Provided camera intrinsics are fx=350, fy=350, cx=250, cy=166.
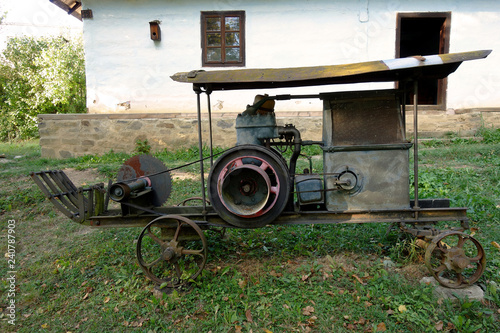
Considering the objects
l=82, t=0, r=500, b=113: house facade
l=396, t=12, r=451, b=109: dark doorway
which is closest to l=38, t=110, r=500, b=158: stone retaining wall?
l=82, t=0, r=500, b=113: house facade

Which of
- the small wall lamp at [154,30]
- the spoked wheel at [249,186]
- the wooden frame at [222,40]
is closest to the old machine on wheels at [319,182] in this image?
the spoked wheel at [249,186]

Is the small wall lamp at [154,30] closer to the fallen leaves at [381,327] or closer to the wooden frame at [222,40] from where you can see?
the wooden frame at [222,40]

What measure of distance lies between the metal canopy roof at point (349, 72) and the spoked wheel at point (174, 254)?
60.0 inches

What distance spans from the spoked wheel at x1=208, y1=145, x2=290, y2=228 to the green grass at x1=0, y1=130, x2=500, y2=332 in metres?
0.65

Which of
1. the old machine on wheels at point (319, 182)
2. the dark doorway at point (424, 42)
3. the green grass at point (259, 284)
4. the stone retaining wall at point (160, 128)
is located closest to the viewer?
the green grass at point (259, 284)

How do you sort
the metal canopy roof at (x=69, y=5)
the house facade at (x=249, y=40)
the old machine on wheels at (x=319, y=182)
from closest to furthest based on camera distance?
the old machine on wheels at (x=319, y=182) → the house facade at (x=249, y=40) → the metal canopy roof at (x=69, y=5)

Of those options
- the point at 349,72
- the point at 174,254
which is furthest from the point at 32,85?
the point at 349,72

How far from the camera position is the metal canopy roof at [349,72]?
3.25 meters

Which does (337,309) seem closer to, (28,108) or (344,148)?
(344,148)

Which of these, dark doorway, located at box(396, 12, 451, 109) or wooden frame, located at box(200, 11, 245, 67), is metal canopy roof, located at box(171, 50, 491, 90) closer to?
wooden frame, located at box(200, 11, 245, 67)

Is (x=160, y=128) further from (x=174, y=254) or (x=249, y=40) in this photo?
(x=174, y=254)

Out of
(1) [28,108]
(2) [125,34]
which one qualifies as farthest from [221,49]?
(1) [28,108]

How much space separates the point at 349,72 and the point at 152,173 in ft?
8.49

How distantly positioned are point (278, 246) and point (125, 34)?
7.72 meters
